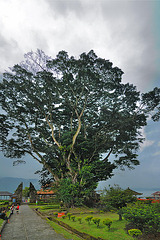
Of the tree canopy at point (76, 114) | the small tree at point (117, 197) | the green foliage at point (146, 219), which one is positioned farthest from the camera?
the tree canopy at point (76, 114)

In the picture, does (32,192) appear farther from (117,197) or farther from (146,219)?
(146,219)

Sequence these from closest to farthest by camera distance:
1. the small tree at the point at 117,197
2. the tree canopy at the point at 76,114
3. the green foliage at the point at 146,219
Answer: the green foliage at the point at 146,219, the small tree at the point at 117,197, the tree canopy at the point at 76,114

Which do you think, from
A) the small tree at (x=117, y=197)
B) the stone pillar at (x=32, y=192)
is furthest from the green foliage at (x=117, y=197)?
the stone pillar at (x=32, y=192)

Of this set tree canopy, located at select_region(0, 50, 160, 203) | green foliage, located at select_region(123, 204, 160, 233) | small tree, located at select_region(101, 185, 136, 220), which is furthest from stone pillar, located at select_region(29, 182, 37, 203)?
green foliage, located at select_region(123, 204, 160, 233)

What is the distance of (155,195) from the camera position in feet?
106

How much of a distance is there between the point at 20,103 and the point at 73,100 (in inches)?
347

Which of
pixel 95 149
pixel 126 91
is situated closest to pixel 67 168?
pixel 95 149

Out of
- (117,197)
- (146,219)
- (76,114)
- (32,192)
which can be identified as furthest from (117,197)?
(32,192)

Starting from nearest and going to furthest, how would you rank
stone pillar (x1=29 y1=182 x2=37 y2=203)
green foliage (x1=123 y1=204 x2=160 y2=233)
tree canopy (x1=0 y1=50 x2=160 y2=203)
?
green foliage (x1=123 y1=204 x2=160 y2=233) → tree canopy (x1=0 y1=50 x2=160 y2=203) → stone pillar (x1=29 y1=182 x2=37 y2=203)

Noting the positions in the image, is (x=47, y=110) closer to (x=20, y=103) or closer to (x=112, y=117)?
(x=20, y=103)

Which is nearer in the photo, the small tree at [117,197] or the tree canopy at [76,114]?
the small tree at [117,197]

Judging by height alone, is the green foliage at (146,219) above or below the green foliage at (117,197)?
below

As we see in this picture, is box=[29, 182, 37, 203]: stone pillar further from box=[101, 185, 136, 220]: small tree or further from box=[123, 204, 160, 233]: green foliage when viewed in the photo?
box=[123, 204, 160, 233]: green foliage

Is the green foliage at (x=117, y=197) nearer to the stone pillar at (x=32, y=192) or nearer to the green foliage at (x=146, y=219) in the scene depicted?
the green foliage at (x=146, y=219)
